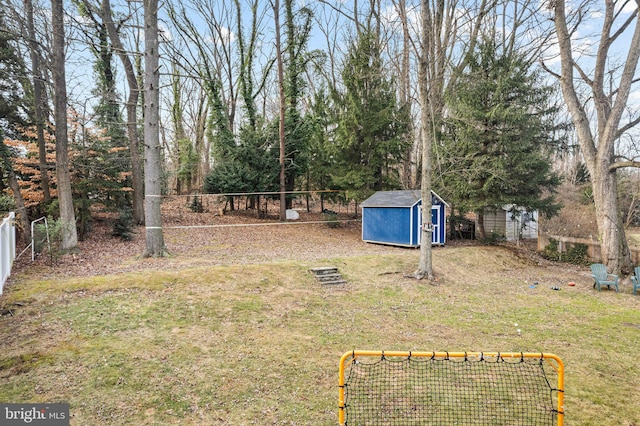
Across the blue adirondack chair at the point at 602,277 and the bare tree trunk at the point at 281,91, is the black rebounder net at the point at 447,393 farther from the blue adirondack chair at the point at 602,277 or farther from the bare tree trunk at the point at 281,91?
the bare tree trunk at the point at 281,91

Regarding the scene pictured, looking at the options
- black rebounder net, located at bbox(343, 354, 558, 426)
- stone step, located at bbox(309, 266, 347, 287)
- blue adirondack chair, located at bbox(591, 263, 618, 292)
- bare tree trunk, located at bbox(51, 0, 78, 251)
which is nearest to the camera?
black rebounder net, located at bbox(343, 354, 558, 426)

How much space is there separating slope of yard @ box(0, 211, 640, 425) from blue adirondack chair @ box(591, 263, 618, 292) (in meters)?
0.28

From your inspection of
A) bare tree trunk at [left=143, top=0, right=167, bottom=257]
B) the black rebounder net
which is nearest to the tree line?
bare tree trunk at [left=143, top=0, right=167, bottom=257]

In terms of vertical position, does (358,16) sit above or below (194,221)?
above

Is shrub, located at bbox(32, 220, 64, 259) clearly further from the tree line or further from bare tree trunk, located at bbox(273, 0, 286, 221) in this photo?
bare tree trunk, located at bbox(273, 0, 286, 221)

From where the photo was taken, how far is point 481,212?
14781 millimetres

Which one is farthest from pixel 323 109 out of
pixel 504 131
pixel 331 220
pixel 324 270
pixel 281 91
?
pixel 324 270

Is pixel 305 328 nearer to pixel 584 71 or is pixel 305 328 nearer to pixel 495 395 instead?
pixel 495 395

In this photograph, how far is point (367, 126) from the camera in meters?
16.7

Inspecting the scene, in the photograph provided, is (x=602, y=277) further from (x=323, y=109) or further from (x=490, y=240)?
(x=323, y=109)

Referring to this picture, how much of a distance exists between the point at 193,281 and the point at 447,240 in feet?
40.1

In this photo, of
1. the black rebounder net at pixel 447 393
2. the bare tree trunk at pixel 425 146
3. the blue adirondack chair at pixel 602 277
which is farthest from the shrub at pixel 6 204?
the blue adirondack chair at pixel 602 277

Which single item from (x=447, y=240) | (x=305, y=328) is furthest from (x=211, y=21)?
(x=305, y=328)

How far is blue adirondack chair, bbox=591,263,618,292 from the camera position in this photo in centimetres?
994
